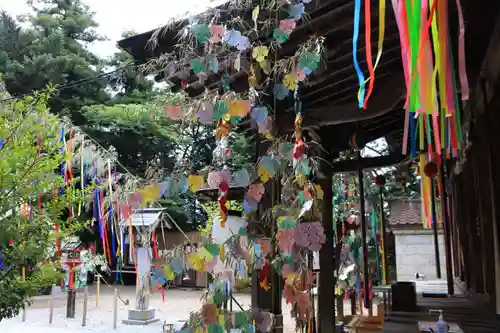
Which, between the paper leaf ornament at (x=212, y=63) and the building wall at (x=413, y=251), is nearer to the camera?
the paper leaf ornament at (x=212, y=63)

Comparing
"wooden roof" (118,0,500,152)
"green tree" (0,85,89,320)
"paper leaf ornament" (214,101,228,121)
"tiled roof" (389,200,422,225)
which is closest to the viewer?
"paper leaf ornament" (214,101,228,121)

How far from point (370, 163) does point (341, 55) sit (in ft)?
10.2

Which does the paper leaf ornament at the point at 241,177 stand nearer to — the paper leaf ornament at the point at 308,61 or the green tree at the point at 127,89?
the paper leaf ornament at the point at 308,61

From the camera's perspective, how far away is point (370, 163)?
6027 millimetres

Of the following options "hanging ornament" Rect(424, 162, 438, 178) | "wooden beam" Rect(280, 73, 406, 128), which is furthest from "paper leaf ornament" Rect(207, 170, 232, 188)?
"hanging ornament" Rect(424, 162, 438, 178)

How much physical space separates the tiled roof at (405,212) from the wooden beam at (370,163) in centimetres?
694

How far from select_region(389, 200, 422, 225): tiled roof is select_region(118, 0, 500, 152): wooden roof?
9.17 meters

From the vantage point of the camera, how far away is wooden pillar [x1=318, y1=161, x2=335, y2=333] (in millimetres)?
5109

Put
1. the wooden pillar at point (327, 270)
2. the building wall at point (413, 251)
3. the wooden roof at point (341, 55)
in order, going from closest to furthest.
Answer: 1. the wooden roof at point (341, 55)
2. the wooden pillar at point (327, 270)
3. the building wall at point (413, 251)

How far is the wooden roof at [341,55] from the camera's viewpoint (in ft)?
8.68

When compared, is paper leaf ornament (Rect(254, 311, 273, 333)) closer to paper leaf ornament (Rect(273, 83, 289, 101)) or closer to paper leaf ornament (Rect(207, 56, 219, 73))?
paper leaf ornament (Rect(273, 83, 289, 101))

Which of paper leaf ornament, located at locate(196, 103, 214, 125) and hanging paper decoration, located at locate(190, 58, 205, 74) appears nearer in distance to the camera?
paper leaf ornament, located at locate(196, 103, 214, 125)

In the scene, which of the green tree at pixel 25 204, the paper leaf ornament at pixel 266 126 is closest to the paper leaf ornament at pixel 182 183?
the paper leaf ornament at pixel 266 126

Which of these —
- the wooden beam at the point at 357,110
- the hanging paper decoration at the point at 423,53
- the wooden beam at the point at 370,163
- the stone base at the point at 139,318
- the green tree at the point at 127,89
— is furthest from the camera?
the green tree at the point at 127,89
